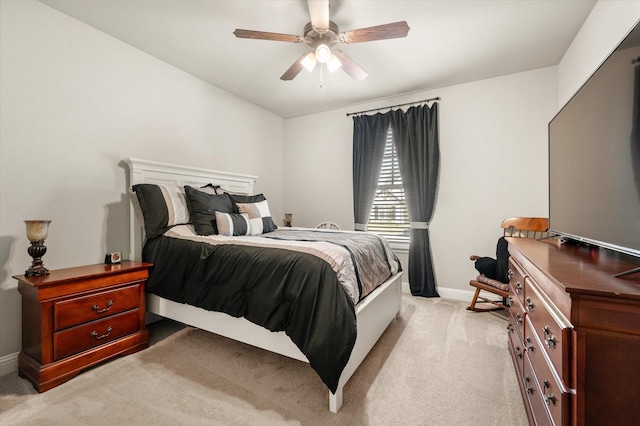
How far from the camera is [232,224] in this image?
259 centimetres

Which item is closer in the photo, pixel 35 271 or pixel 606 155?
pixel 606 155

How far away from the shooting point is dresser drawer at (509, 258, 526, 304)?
1.60 metres

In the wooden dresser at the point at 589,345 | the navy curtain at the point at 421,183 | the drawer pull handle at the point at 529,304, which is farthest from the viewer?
the navy curtain at the point at 421,183

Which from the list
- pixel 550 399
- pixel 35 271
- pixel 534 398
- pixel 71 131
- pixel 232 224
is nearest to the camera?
pixel 550 399

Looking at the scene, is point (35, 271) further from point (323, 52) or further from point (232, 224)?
point (323, 52)

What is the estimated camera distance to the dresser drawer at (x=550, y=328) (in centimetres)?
90

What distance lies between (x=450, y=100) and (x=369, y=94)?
3.39 feet

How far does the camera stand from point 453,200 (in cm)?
353

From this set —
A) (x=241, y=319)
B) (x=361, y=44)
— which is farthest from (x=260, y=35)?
(x=241, y=319)

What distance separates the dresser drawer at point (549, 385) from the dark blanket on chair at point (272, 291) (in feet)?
2.74

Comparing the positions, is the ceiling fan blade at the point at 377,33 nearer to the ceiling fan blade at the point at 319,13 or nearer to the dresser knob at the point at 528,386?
the ceiling fan blade at the point at 319,13

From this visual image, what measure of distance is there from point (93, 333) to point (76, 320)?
0.15 metres

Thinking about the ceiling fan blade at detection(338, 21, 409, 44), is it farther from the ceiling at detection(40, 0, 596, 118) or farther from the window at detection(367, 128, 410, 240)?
A: the window at detection(367, 128, 410, 240)

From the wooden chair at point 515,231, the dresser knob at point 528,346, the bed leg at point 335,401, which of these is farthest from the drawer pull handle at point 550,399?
the wooden chair at point 515,231
